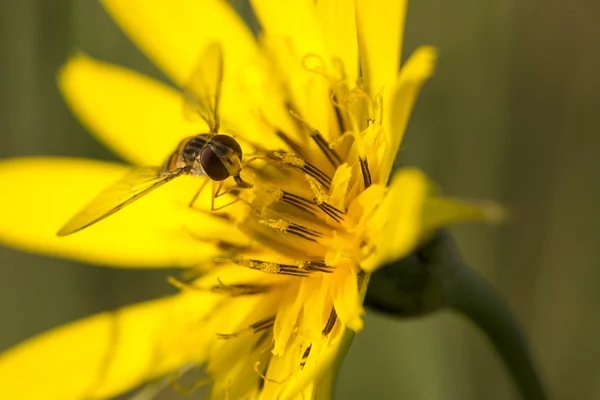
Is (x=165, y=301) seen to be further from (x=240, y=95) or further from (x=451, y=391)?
(x=451, y=391)

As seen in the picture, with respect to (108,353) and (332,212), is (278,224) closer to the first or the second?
(332,212)

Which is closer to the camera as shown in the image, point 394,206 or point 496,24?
point 394,206

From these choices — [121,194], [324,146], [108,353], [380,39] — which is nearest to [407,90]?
[380,39]

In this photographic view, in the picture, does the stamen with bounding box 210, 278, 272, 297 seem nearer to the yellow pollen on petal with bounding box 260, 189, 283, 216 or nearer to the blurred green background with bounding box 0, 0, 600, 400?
the yellow pollen on petal with bounding box 260, 189, 283, 216

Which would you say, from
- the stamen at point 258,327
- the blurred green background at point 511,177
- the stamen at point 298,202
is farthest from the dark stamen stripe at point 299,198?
the blurred green background at point 511,177

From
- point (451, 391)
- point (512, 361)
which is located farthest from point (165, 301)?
point (451, 391)

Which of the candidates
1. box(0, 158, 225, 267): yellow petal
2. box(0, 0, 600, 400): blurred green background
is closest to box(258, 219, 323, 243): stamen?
box(0, 158, 225, 267): yellow petal
